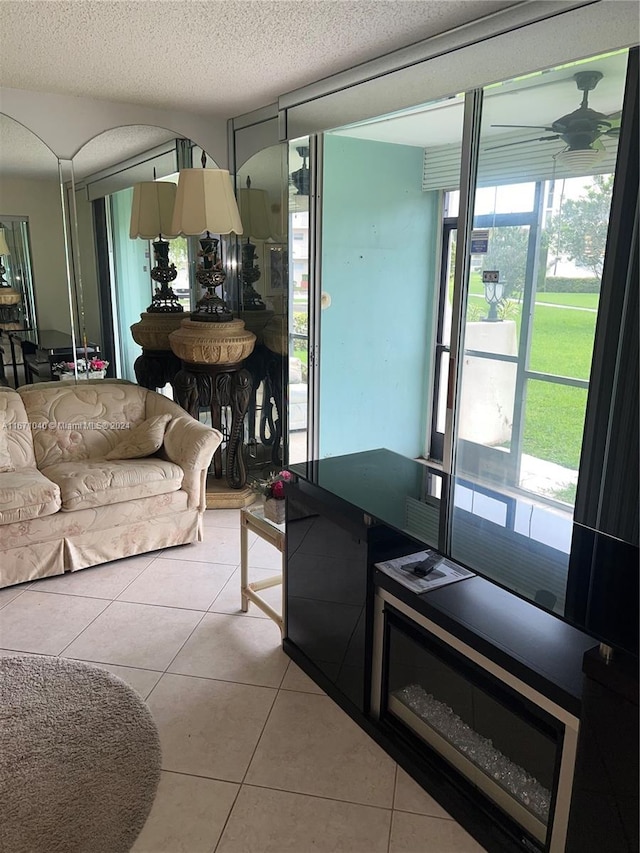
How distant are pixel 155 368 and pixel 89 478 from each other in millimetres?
1283

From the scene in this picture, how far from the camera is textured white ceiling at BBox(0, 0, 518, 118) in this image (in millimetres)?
2393

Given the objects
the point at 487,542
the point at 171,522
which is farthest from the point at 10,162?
the point at 487,542

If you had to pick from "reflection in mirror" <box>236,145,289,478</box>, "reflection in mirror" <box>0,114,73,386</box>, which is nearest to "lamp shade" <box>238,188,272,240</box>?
"reflection in mirror" <box>236,145,289,478</box>

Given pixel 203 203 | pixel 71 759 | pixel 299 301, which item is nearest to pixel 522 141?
pixel 299 301

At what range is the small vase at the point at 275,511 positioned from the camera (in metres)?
2.71

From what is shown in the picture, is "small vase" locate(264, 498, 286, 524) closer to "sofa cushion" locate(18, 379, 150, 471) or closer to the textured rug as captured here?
the textured rug

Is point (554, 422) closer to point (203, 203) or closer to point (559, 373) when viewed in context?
point (559, 373)

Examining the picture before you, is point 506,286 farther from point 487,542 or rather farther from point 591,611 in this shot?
point 591,611

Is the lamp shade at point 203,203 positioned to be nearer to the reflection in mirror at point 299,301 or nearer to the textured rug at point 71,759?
the reflection in mirror at point 299,301

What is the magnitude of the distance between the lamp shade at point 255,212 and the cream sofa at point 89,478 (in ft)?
4.30

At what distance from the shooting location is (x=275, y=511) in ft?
8.91

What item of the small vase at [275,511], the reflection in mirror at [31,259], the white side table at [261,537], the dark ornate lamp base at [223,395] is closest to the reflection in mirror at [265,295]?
the dark ornate lamp base at [223,395]

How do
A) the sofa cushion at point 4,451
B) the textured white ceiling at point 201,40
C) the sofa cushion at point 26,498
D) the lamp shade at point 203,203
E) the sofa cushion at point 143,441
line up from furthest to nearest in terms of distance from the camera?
1. the lamp shade at point 203,203
2. the sofa cushion at point 143,441
3. the sofa cushion at point 4,451
4. the sofa cushion at point 26,498
5. the textured white ceiling at point 201,40

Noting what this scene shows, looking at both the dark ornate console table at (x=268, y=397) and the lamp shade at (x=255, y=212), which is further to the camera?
→ the dark ornate console table at (x=268, y=397)
